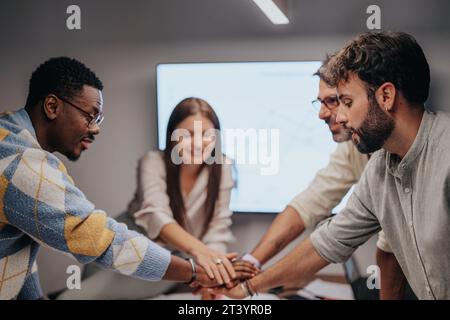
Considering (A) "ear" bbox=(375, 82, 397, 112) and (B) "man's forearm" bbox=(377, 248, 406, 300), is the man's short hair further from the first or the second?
(B) "man's forearm" bbox=(377, 248, 406, 300)

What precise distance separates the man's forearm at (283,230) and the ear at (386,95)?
498 millimetres

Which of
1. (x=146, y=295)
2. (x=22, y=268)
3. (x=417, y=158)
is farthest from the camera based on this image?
(x=146, y=295)

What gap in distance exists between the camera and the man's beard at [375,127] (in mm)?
1984

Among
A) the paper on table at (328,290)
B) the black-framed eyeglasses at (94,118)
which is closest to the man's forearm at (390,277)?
the paper on table at (328,290)

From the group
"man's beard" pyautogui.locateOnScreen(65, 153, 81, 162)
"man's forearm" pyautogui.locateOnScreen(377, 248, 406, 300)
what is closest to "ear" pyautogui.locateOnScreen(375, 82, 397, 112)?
"man's forearm" pyautogui.locateOnScreen(377, 248, 406, 300)

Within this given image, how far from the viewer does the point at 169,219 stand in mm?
2199

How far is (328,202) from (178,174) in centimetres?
55

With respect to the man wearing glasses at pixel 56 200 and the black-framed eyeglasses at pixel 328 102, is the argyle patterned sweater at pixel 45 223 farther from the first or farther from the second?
the black-framed eyeglasses at pixel 328 102

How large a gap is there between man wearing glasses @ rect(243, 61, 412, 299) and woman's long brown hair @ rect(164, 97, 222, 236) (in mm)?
239

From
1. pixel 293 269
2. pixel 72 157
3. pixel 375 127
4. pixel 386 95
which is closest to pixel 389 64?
pixel 386 95
